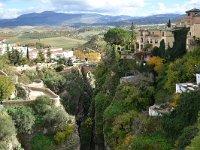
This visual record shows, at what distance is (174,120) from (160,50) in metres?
18.1

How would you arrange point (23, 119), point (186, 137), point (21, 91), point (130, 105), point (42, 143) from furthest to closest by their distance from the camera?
point (21, 91) < point (42, 143) < point (130, 105) < point (23, 119) < point (186, 137)

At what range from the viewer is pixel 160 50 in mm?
45469

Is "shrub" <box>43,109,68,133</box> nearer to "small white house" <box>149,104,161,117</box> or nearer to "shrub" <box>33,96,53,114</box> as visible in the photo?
"shrub" <box>33,96,53,114</box>

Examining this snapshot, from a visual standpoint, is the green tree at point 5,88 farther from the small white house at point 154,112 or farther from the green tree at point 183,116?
the green tree at point 183,116

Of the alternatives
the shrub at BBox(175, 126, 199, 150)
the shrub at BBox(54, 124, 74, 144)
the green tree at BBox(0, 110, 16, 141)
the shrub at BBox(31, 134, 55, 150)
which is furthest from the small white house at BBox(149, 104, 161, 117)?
the green tree at BBox(0, 110, 16, 141)

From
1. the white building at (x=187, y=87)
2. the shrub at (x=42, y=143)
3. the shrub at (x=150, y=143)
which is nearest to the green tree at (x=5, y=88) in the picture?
the shrub at (x=42, y=143)

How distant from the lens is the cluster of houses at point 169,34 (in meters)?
44.5

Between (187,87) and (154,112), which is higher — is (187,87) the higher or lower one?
the higher one

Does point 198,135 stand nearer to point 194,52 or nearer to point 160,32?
point 194,52

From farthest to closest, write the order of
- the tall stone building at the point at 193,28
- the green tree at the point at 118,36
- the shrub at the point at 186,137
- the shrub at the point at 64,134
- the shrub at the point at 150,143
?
the green tree at the point at 118,36 < the tall stone building at the point at 193,28 < the shrub at the point at 64,134 < the shrub at the point at 150,143 < the shrub at the point at 186,137

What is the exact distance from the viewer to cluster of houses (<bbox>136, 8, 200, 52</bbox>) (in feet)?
146

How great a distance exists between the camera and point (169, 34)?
48.3m

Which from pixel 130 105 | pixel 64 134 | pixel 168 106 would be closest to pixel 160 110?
pixel 168 106

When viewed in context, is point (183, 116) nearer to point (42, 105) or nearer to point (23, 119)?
point (23, 119)
